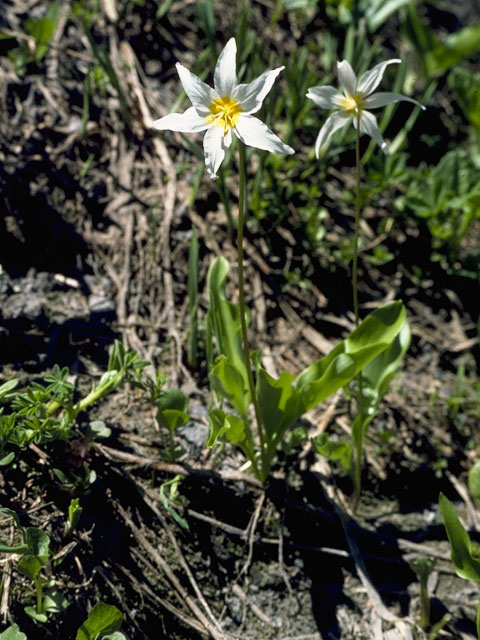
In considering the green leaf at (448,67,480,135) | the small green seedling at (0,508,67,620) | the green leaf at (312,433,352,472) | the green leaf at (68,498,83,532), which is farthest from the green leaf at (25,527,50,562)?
the green leaf at (448,67,480,135)

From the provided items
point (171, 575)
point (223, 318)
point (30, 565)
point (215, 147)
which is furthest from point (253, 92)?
point (171, 575)

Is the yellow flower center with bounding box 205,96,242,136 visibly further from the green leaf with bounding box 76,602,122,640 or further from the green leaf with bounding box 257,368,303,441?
the green leaf with bounding box 76,602,122,640

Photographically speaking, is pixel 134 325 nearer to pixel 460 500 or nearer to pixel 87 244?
pixel 87 244

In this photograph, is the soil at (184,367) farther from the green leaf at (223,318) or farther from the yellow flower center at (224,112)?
the yellow flower center at (224,112)

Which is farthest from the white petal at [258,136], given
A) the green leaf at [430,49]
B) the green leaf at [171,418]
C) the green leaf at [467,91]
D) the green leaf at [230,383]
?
the green leaf at [430,49]

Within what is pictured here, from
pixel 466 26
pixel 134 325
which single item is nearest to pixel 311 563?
pixel 134 325
